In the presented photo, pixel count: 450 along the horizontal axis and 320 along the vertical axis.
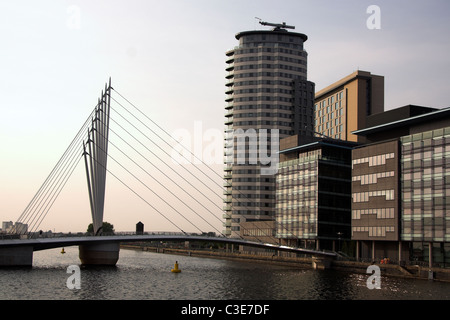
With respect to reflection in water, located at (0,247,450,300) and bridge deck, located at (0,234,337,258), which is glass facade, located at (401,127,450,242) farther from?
bridge deck, located at (0,234,337,258)

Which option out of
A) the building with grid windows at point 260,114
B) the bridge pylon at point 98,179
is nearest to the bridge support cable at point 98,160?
the bridge pylon at point 98,179

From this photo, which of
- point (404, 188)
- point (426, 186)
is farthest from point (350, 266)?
point (426, 186)

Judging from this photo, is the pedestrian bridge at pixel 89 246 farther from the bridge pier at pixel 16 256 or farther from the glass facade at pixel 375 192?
the glass facade at pixel 375 192

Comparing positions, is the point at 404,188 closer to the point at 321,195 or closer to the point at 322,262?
the point at 322,262

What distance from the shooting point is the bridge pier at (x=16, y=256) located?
8844 cm

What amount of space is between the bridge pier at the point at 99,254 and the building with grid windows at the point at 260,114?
300ft

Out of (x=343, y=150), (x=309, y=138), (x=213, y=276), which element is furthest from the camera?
(x=309, y=138)

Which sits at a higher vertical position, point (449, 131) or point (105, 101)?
point (105, 101)

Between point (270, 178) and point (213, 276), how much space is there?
10571 cm

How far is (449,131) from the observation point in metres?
89.2

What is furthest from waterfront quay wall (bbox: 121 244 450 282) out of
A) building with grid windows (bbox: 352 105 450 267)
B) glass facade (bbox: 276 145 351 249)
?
glass facade (bbox: 276 145 351 249)
